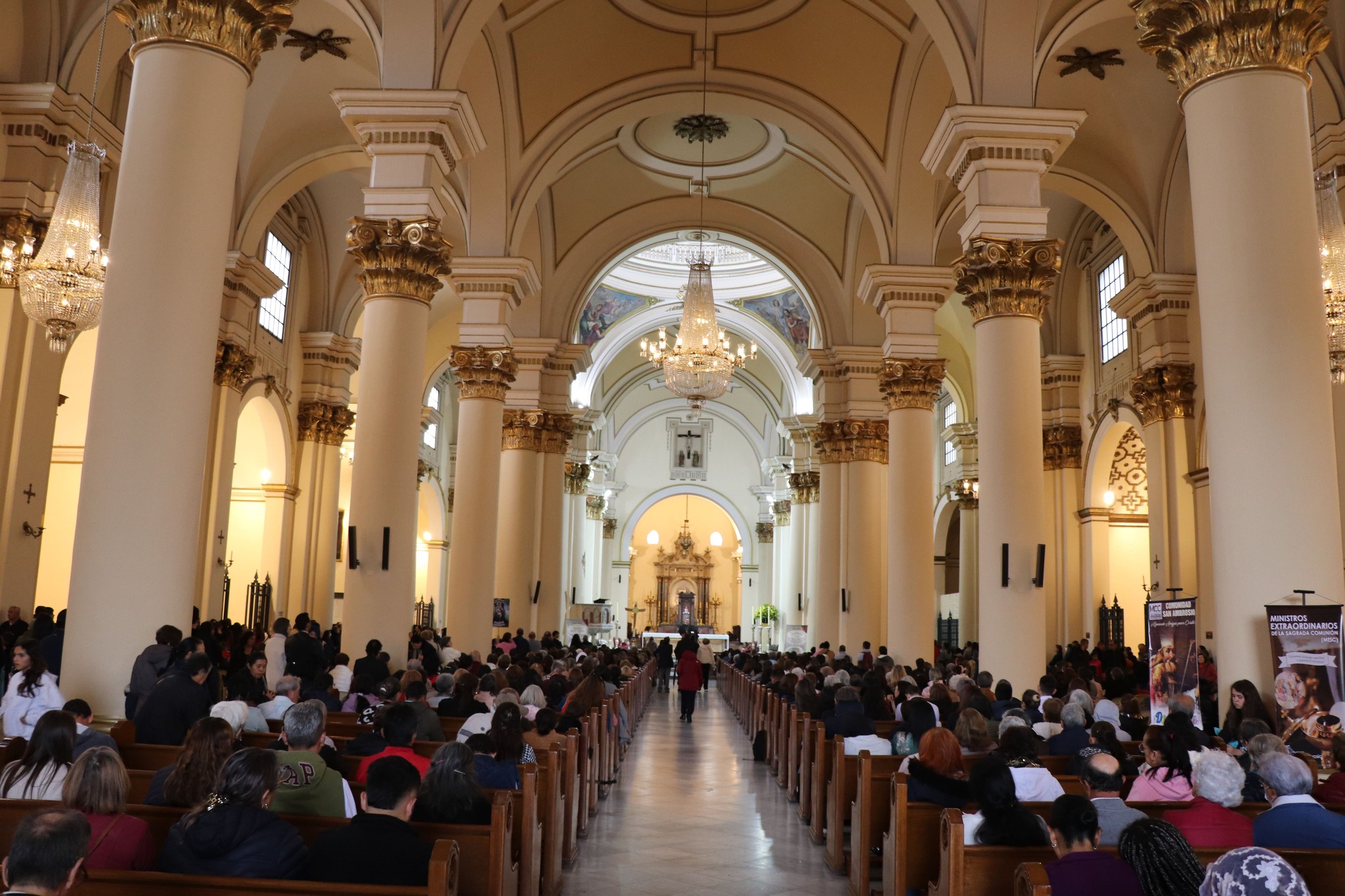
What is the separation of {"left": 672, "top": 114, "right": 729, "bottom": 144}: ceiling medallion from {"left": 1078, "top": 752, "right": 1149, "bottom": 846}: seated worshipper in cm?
1461

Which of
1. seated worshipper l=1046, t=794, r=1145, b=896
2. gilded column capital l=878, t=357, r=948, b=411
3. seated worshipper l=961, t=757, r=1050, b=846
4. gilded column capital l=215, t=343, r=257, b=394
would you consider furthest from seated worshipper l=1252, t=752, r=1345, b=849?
gilded column capital l=215, t=343, r=257, b=394

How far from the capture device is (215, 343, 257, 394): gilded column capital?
48.6 ft

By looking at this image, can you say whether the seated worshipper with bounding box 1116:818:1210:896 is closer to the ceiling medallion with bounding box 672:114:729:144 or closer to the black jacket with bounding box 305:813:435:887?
the black jacket with bounding box 305:813:435:887

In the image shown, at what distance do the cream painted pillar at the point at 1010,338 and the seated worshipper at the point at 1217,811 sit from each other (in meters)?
5.21

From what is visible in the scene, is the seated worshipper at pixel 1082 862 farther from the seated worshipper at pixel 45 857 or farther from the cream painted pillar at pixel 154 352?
the cream painted pillar at pixel 154 352

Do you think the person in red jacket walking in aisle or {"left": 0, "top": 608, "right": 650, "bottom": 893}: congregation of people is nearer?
{"left": 0, "top": 608, "right": 650, "bottom": 893}: congregation of people

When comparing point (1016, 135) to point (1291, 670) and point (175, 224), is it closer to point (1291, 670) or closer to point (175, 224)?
point (1291, 670)

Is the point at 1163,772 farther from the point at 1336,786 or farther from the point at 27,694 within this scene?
the point at 27,694

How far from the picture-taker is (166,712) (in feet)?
17.7

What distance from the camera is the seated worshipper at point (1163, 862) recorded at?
278 centimetres

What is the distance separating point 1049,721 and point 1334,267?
4749 millimetres

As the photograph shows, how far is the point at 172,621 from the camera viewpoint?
5.86m

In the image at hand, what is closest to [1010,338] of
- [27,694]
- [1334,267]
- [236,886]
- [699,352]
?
[1334,267]

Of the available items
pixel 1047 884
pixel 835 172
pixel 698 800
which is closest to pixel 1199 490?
pixel 835 172
